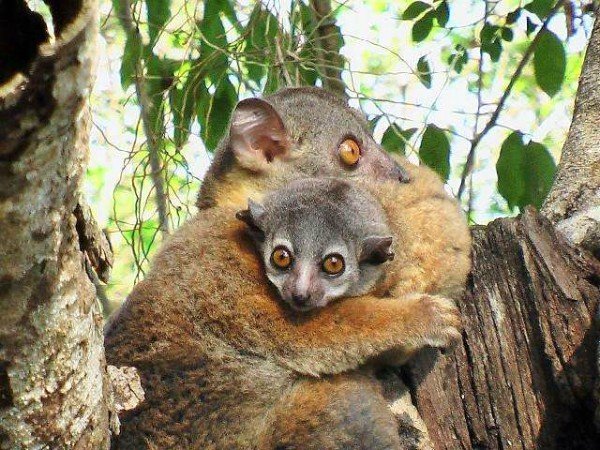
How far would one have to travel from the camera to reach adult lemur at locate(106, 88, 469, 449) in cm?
370

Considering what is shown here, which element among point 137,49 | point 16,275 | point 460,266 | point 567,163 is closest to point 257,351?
point 460,266

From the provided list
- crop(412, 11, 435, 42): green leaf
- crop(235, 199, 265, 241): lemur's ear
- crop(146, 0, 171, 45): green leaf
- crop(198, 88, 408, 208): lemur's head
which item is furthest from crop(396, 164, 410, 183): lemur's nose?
crop(146, 0, 171, 45): green leaf

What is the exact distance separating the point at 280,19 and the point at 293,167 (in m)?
1.56

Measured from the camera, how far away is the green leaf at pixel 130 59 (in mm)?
5977

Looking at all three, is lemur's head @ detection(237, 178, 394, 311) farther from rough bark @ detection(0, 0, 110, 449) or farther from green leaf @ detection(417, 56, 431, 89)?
green leaf @ detection(417, 56, 431, 89)

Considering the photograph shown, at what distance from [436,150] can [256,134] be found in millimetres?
1382

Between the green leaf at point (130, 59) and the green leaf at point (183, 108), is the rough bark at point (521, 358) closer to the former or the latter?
the green leaf at point (183, 108)

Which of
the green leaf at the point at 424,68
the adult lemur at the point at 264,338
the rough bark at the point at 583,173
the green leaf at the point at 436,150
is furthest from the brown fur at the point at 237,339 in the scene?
the green leaf at the point at 424,68

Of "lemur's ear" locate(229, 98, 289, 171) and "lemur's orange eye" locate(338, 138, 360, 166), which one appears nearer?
"lemur's ear" locate(229, 98, 289, 171)

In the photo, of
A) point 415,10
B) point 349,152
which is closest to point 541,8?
point 415,10

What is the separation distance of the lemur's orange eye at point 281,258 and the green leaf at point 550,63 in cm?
252

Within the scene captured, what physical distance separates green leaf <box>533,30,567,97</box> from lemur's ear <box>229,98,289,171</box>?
1838mm

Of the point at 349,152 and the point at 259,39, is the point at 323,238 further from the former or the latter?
the point at 259,39

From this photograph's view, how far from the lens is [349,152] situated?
210 inches
